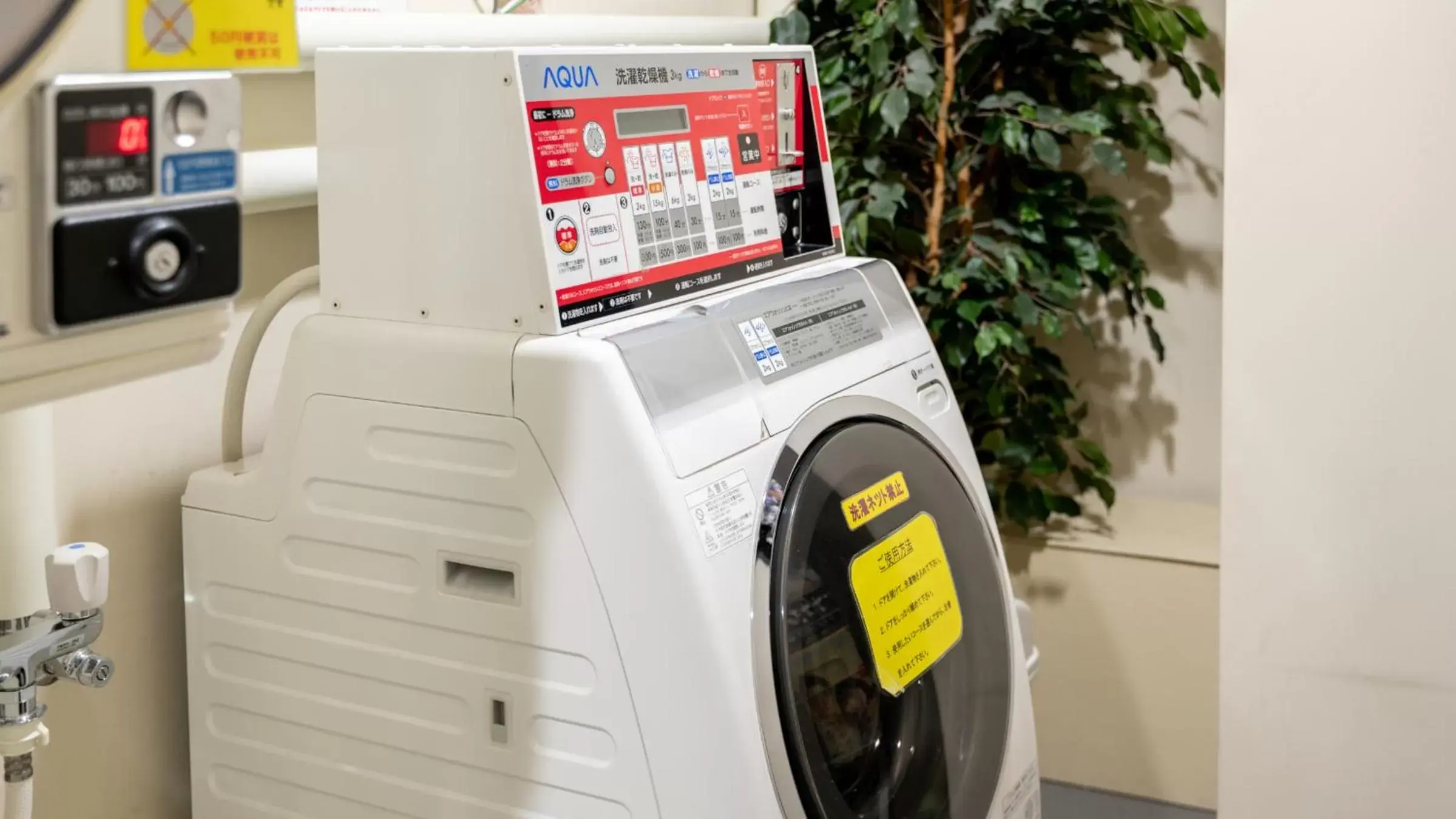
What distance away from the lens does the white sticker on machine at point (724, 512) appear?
1.04 m

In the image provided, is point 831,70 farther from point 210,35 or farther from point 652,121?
point 210,35

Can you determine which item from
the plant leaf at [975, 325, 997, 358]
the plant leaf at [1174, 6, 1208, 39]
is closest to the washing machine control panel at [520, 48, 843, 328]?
the plant leaf at [975, 325, 997, 358]

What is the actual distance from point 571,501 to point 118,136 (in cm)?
47

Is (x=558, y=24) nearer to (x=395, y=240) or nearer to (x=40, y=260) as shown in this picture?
(x=395, y=240)

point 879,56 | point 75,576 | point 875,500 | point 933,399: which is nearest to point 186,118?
point 75,576

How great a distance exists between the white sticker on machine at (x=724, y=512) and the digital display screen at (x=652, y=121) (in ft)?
1.09

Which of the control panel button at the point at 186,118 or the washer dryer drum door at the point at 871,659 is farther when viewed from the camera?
the washer dryer drum door at the point at 871,659

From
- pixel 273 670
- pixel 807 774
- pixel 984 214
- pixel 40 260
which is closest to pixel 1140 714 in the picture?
pixel 984 214

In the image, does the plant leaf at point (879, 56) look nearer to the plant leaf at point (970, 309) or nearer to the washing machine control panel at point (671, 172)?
the plant leaf at point (970, 309)

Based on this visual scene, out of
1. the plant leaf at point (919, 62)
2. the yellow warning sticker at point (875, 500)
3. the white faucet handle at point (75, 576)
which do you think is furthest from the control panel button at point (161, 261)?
the plant leaf at point (919, 62)

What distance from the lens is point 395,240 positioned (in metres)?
1.13

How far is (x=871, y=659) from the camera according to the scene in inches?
48.5

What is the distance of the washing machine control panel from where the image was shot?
3.52 ft

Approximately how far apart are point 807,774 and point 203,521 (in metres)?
0.64
